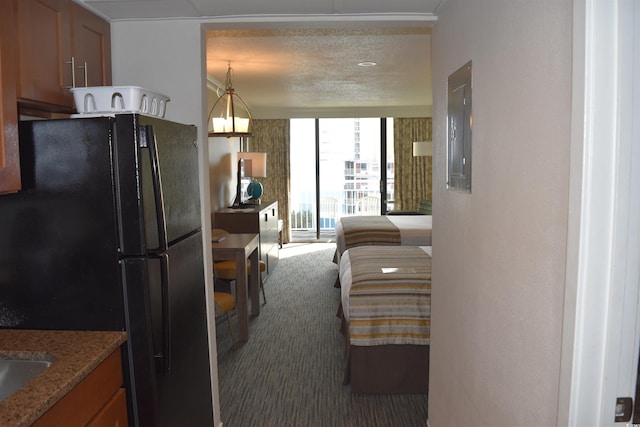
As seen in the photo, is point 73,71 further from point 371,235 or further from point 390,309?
point 371,235

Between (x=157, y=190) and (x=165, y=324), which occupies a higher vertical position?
(x=157, y=190)

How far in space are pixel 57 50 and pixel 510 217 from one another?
1.83 m

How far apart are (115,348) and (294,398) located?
1.75 metres

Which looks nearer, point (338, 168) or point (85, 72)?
point (85, 72)

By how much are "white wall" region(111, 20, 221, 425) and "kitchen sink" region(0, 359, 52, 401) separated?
1301 mm

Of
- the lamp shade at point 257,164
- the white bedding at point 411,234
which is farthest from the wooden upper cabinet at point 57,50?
the lamp shade at point 257,164

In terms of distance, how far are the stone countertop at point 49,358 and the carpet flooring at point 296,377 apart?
1.42 meters

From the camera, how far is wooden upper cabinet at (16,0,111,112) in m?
1.84

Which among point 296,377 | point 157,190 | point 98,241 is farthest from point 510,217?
point 296,377

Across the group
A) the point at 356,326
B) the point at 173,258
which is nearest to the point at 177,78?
the point at 173,258

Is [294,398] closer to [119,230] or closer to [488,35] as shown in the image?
[119,230]

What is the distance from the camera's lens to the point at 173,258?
2.15 m

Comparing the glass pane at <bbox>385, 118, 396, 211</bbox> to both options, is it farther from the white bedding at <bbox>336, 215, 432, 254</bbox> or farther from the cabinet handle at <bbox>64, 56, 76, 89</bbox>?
the cabinet handle at <bbox>64, 56, 76, 89</bbox>

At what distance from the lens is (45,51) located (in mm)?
1962
